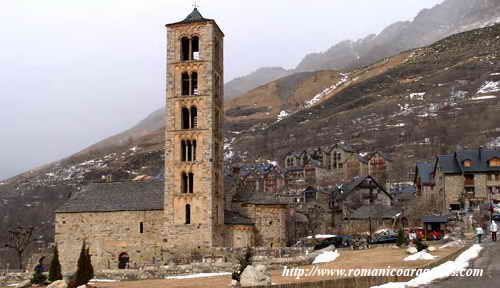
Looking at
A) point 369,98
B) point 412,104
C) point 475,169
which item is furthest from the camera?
point 369,98

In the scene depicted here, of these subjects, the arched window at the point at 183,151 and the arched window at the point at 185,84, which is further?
the arched window at the point at 185,84

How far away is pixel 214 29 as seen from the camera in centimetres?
5219

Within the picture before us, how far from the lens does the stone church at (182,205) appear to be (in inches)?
1948

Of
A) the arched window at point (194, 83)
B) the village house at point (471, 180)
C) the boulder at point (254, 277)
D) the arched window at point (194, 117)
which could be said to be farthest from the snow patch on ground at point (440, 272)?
the village house at point (471, 180)

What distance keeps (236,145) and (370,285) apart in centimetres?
14635

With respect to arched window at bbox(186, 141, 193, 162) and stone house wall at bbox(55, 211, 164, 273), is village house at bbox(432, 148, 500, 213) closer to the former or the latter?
arched window at bbox(186, 141, 193, 162)

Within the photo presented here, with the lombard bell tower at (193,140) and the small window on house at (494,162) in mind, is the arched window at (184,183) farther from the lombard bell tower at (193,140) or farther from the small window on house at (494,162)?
the small window on house at (494,162)

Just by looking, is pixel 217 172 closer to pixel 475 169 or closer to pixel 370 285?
pixel 475 169

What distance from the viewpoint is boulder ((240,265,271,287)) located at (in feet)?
78.3

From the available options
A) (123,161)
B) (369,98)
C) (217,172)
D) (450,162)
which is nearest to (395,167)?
(450,162)

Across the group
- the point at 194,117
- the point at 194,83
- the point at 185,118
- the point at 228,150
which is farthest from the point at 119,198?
the point at 228,150

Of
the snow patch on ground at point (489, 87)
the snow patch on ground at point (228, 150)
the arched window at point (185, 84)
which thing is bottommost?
the arched window at point (185, 84)

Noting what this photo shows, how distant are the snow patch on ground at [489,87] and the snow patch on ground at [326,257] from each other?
407ft

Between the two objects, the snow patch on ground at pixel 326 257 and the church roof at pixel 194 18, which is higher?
the church roof at pixel 194 18
